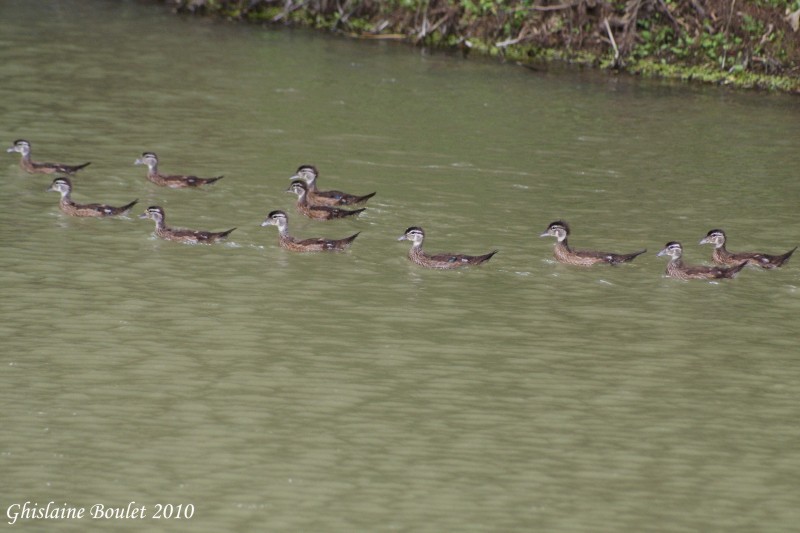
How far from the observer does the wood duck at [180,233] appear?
47.9 ft

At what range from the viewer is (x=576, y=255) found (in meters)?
14.7

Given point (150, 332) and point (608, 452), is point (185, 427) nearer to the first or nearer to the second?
point (150, 332)

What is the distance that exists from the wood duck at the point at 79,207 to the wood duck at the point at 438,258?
326 centimetres

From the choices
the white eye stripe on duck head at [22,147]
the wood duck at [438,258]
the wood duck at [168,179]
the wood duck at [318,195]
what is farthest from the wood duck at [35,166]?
the wood duck at [438,258]

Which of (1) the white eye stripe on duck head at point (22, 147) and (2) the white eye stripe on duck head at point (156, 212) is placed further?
(1) the white eye stripe on duck head at point (22, 147)

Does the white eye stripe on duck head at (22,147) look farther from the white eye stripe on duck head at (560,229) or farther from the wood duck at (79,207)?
the white eye stripe on duck head at (560,229)

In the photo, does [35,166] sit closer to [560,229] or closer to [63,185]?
[63,185]

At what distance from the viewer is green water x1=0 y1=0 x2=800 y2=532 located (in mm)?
9516

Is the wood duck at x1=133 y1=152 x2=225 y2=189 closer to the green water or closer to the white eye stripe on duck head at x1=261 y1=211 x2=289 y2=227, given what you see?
the green water

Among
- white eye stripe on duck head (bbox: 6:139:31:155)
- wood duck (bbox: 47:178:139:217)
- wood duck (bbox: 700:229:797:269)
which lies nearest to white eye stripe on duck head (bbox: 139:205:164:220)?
wood duck (bbox: 47:178:139:217)

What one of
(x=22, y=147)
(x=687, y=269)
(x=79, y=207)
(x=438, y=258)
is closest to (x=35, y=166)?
(x=22, y=147)

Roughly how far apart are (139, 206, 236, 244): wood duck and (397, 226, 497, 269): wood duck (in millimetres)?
1915

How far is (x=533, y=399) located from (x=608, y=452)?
3.31 feet

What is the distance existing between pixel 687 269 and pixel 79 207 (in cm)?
646
